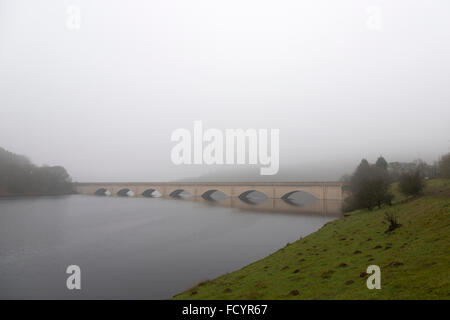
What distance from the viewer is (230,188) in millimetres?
98438

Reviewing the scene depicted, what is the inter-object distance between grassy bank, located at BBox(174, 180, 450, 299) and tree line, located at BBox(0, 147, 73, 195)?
124m

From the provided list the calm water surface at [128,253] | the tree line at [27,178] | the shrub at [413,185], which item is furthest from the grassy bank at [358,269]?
the tree line at [27,178]

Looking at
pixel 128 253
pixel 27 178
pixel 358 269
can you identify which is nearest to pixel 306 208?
pixel 128 253

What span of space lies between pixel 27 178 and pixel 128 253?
115556mm

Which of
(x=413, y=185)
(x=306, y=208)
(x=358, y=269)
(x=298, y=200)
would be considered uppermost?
(x=413, y=185)

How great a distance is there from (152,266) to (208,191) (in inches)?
3327

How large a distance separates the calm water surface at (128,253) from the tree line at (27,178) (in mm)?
77541

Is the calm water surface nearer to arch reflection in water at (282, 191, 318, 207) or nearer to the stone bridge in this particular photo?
arch reflection in water at (282, 191, 318, 207)

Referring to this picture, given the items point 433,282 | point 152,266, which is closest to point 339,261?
point 433,282

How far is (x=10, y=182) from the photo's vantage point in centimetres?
10381

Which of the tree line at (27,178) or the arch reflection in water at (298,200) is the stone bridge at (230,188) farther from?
the tree line at (27,178)

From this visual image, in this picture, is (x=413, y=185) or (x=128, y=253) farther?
(x=413, y=185)

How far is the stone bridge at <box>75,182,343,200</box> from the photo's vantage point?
7826 cm

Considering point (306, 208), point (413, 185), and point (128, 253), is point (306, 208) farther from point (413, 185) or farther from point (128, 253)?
point (128, 253)
